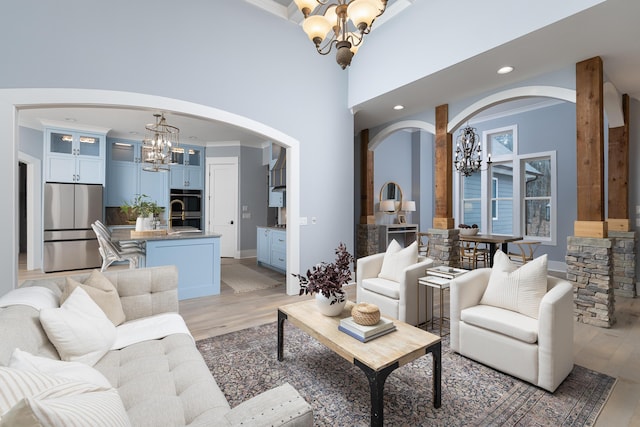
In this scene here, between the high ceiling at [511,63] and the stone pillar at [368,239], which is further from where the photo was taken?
the stone pillar at [368,239]

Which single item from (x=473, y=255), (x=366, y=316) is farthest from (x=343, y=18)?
(x=473, y=255)

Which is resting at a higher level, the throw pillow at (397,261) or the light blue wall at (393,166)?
the light blue wall at (393,166)

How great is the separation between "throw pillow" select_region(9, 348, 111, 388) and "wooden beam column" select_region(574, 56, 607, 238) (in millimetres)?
4464

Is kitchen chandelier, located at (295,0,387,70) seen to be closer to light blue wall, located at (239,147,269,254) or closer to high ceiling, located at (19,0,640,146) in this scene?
high ceiling, located at (19,0,640,146)

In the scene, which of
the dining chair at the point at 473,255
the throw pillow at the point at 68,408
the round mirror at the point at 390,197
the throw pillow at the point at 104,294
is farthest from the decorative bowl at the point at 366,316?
the round mirror at the point at 390,197

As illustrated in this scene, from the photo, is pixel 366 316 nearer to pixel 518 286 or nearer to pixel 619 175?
pixel 518 286

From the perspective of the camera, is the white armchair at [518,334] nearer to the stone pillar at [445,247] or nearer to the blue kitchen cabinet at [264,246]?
the stone pillar at [445,247]

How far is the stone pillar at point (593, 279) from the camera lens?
3244mm

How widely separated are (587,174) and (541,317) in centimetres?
228

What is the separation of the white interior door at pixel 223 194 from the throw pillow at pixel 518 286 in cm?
653

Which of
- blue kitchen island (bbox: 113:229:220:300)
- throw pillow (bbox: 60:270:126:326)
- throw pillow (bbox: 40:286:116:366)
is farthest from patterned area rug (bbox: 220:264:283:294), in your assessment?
throw pillow (bbox: 40:286:116:366)

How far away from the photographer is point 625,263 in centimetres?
432

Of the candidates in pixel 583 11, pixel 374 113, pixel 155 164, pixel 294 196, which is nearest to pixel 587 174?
pixel 583 11

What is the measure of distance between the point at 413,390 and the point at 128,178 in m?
7.42
